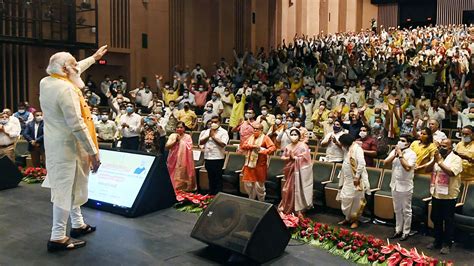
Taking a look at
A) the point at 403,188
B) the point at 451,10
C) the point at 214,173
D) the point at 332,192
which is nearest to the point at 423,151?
the point at 403,188

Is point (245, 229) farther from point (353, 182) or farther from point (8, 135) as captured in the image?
point (8, 135)

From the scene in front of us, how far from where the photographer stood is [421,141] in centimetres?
635

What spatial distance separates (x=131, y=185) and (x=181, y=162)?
296cm

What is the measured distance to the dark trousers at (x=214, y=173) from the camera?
311 inches

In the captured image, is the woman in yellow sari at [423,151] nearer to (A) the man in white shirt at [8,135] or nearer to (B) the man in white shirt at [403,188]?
(B) the man in white shirt at [403,188]

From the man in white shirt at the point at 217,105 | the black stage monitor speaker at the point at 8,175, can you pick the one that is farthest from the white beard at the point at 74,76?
the man in white shirt at the point at 217,105

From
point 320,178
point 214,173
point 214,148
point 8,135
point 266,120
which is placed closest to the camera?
point 320,178

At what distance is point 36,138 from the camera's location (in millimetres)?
9727

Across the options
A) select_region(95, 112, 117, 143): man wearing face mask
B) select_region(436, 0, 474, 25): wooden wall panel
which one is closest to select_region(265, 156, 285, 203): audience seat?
select_region(95, 112, 117, 143): man wearing face mask

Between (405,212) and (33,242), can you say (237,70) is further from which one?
(33,242)

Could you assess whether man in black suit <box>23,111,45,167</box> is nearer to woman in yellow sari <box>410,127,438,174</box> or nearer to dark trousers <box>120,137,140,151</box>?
dark trousers <box>120,137,140,151</box>

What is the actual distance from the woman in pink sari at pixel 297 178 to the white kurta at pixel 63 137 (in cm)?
346

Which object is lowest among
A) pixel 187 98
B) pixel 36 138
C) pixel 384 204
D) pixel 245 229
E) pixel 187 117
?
pixel 384 204

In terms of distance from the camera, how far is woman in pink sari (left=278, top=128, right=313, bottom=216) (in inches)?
A: 266
